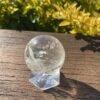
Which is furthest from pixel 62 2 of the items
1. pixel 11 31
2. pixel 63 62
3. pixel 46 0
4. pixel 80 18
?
pixel 63 62

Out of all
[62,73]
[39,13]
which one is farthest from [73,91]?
[39,13]

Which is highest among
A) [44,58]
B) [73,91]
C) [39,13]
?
[39,13]

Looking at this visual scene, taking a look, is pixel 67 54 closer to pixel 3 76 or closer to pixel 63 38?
pixel 63 38

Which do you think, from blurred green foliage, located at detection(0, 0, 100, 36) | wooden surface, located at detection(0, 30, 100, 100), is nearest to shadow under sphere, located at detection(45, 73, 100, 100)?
wooden surface, located at detection(0, 30, 100, 100)

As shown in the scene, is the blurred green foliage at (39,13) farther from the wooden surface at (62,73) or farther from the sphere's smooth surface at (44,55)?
the sphere's smooth surface at (44,55)

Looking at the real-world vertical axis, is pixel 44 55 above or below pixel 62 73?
above

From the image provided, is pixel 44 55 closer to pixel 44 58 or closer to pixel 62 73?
pixel 44 58

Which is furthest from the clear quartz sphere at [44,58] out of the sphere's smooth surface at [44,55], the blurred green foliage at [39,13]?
the blurred green foliage at [39,13]
